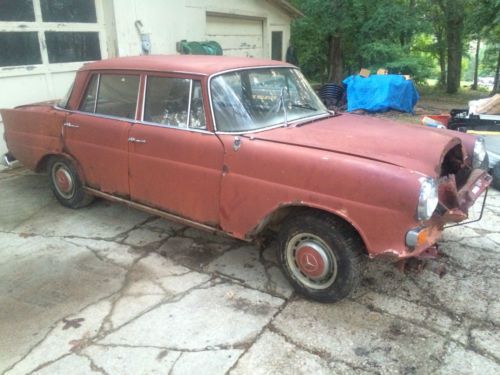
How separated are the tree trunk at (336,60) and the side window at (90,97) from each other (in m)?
12.7

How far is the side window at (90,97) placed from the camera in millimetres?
4371

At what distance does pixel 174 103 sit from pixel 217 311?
175 cm

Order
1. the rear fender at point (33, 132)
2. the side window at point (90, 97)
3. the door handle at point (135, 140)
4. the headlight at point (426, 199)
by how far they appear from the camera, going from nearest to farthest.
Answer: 1. the headlight at point (426, 199)
2. the door handle at point (135, 140)
3. the side window at point (90, 97)
4. the rear fender at point (33, 132)

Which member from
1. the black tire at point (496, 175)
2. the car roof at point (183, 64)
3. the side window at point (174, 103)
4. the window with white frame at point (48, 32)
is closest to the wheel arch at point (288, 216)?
the side window at point (174, 103)

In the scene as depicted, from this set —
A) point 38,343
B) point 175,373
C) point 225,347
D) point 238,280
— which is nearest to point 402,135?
point 238,280

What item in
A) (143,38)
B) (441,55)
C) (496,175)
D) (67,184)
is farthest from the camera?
(441,55)

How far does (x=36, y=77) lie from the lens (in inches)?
259

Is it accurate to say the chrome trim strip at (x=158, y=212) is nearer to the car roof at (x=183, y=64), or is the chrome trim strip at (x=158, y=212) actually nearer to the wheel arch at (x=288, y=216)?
the wheel arch at (x=288, y=216)

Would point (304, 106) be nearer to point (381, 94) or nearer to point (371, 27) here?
point (381, 94)

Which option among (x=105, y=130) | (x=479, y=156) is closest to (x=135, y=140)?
(x=105, y=130)

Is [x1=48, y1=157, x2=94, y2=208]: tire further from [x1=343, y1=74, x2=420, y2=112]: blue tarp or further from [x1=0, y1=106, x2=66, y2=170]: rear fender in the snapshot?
[x1=343, y1=74, x2=420, y2=112]: blue tarp

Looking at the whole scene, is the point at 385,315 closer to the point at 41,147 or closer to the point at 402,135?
the point at 402,135

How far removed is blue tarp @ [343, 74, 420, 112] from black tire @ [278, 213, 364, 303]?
8.19m

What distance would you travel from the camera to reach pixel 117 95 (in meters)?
4.18
